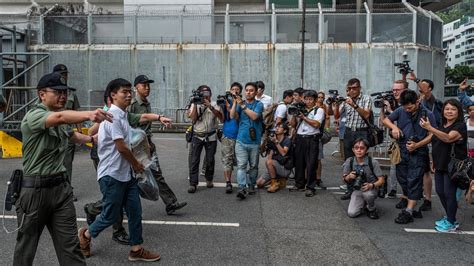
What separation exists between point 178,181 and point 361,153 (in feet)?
11.4

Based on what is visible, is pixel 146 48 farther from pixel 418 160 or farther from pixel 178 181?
pixel 418 160

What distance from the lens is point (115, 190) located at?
4160 millimetres

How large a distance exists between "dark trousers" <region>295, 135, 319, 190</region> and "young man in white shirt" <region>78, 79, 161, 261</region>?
11.4ft

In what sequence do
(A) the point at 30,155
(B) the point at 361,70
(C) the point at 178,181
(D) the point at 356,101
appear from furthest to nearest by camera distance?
(B) the point at 361,70 → (C) the point at 178,181 → (D) the point at 356,101 → (A) the point at 30,155

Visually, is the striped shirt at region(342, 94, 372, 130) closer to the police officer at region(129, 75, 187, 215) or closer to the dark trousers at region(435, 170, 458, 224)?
the dark trousers at region(435, 170, 458, 224)

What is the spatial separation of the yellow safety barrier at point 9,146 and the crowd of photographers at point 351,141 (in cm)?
578

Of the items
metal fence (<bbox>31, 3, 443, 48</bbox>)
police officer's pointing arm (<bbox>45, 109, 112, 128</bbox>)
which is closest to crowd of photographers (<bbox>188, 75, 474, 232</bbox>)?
police officer's pointing arm (<bbox>45, 109, 112, 128</bbox>)

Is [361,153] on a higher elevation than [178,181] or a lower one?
higher

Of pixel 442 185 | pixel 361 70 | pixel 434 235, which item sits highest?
pixel 361 70

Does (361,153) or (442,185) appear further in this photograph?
(361,153)

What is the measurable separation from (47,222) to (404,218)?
14.2 feet

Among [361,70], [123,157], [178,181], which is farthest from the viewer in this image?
[361,70]

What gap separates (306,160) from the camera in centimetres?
720

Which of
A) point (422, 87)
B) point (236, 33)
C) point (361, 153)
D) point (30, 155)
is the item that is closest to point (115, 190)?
point (30, 155)
